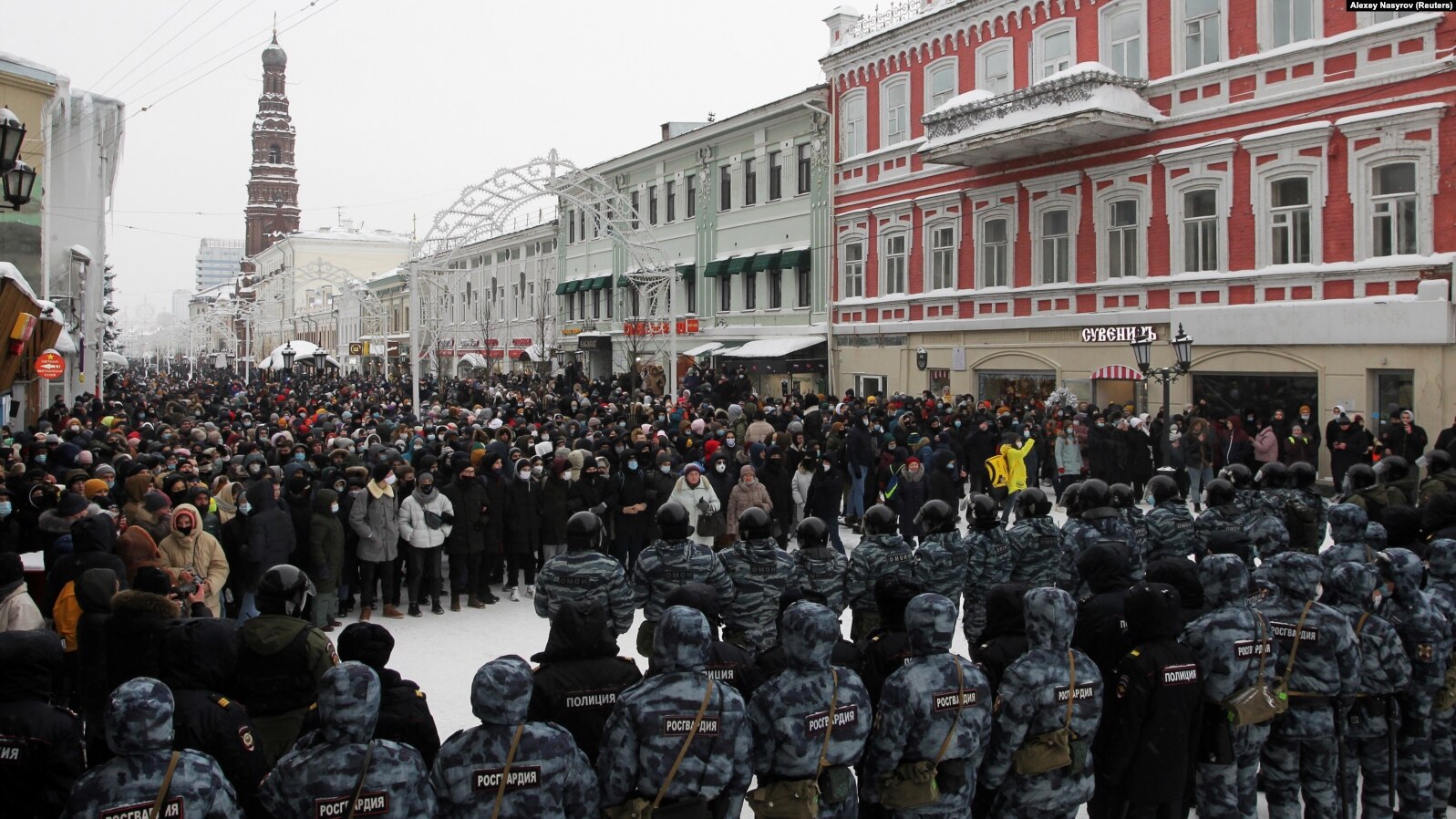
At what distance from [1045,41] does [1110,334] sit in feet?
24.6

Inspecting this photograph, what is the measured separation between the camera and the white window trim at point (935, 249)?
27.8m

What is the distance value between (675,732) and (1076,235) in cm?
2264

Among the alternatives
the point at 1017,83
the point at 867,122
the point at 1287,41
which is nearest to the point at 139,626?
the point at 1287,41

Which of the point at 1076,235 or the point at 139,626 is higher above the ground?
the point at 1076,235

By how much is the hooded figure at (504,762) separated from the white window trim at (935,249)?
82.3 feet

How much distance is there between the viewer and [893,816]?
5.21 m

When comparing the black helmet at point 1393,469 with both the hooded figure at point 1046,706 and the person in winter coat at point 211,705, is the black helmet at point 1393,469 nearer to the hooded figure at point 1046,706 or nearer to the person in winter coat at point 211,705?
the hooded figure at point 1046,706

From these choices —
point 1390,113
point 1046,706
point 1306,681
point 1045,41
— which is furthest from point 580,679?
point 1045,41

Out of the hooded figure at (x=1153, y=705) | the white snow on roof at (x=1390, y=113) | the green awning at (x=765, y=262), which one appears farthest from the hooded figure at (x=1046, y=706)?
the green awning at (x=765, y=262)

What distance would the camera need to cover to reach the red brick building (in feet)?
61.8

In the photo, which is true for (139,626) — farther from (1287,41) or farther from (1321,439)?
(1287,41)

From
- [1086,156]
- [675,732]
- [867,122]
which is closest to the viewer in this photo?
[675,732]

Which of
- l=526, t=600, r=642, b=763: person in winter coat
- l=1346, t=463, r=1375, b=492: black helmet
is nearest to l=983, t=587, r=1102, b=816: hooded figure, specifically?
l=526, t=600, r=642, b=763: person in winter coat

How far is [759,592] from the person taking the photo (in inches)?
277
